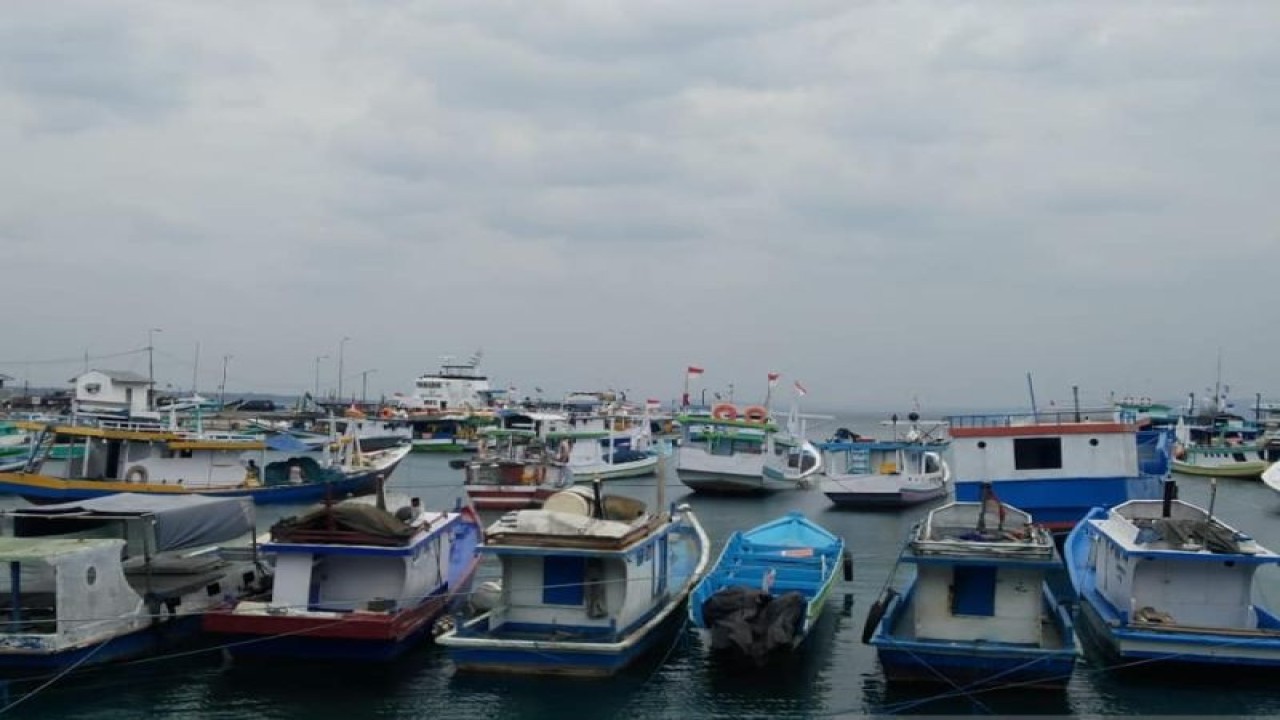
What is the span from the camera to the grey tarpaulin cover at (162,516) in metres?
20.3

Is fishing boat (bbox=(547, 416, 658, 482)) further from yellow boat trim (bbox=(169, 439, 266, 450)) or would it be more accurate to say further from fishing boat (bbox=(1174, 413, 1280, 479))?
fishing boat (bbox=(1174, 413, 1280, 479))

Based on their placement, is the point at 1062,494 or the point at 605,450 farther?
the point at 605,450

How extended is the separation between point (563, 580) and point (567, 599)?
0.34 meters

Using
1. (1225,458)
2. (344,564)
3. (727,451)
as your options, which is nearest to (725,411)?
(727,451)

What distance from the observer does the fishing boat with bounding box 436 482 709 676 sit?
16.6 metres

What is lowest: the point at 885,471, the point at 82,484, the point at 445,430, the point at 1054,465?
the point at 445,430

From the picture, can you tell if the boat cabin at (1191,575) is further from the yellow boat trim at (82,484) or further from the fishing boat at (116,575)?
the yellow boat trim at (82,484)

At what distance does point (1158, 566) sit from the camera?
18016 millimetres

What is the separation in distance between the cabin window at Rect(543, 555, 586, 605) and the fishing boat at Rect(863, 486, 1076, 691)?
4.95 meters

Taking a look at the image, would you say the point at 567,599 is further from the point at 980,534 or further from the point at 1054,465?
the point at 1054,465

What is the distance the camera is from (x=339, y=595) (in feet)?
62.4

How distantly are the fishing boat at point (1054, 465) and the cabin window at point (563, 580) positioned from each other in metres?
15.4

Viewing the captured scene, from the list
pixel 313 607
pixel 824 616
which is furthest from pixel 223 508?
pixel 824 616

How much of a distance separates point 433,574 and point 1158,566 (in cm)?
1340
